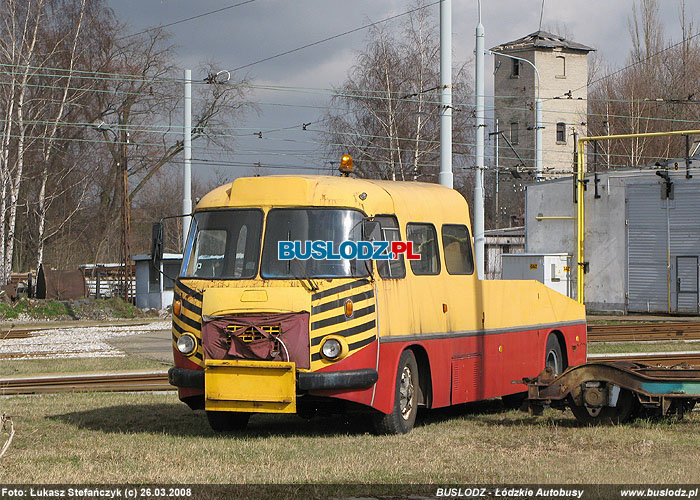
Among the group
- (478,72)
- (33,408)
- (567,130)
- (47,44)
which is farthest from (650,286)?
(567,130)

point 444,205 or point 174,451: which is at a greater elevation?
point 444,205

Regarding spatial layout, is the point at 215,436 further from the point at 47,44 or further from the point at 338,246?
the point at 47,44

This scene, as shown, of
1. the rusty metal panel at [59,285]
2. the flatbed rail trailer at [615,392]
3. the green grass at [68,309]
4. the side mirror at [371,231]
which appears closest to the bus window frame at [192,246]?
the side mirror at [371,231]

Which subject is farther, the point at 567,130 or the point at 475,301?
the point at 567,130

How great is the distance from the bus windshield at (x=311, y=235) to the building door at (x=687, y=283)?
32396 millimetres

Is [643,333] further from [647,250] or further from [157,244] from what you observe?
[157,244]

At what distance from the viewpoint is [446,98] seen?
2172cm

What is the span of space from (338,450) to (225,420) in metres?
2.10

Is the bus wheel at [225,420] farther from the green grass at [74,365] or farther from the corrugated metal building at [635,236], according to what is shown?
the corrugated metal building at [635,236]

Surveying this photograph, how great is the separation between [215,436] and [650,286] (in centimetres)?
3358

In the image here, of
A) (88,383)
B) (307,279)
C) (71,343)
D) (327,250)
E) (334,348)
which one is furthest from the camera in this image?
(71,343)

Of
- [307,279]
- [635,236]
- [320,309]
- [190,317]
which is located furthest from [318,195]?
[635,236]

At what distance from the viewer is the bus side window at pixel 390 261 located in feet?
36.8

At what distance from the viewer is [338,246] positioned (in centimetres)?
1098
